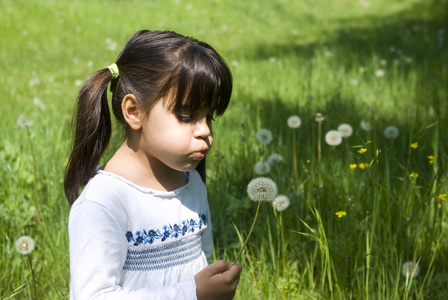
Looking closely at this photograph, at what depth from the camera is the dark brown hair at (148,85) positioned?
1.49m

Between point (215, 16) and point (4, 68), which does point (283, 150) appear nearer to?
point (4, 68)

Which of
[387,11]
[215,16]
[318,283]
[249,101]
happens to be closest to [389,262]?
[318,283]

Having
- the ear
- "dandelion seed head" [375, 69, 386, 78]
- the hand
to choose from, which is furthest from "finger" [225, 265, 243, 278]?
"dandelion seed head" [375, 69, 386, 78]

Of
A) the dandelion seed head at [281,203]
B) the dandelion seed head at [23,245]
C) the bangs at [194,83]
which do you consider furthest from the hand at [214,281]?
the dandelion seed head at [23,245]

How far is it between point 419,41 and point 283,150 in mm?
4884

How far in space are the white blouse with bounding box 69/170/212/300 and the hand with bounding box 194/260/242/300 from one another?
0.02 metres

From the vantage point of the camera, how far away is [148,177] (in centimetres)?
159

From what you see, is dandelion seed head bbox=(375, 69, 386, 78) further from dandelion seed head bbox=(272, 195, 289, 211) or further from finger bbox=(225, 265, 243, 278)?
finger bbox=(225, 265, 243, 278)

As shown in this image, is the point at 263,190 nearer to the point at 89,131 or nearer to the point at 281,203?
the point at 281,203

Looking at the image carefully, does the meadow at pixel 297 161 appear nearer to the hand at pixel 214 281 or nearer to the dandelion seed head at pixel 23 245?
the dandelion seed head at pixel 23 245

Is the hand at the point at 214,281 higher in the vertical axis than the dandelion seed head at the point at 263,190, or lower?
lower

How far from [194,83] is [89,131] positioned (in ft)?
1.14

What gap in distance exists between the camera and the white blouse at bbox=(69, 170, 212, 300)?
4.38 ft

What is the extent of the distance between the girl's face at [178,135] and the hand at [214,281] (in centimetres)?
28
